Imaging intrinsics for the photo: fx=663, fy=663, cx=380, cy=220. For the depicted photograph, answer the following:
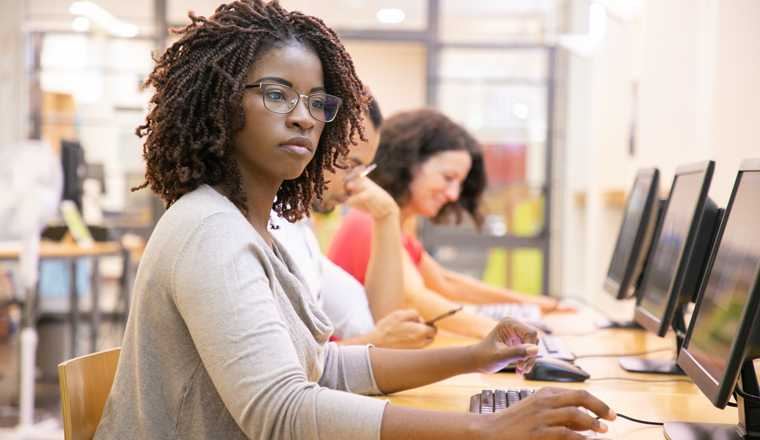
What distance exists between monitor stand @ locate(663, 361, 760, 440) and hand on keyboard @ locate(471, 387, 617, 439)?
32 centimetres

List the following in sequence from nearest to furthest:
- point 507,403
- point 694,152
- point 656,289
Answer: point 507,403, point 656,289, point 694,152

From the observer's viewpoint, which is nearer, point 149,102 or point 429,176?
point 149,102

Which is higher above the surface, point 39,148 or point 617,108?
point 617,108

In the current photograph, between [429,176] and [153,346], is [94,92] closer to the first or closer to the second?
[429,176]

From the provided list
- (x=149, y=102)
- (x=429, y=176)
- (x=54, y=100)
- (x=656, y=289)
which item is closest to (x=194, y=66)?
(x=149, y=102)

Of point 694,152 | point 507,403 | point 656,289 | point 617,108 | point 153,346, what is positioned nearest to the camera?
point 153,346

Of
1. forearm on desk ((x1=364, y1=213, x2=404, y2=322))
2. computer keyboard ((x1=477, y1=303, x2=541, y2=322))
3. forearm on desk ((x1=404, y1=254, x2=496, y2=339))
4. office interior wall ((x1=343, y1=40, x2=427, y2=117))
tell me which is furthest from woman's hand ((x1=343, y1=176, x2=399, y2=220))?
office interior wall ((x1=343, y1=40, x2=427, y2=117))

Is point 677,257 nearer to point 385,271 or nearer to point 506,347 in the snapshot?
point 506,347

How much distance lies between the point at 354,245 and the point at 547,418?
1389 mm

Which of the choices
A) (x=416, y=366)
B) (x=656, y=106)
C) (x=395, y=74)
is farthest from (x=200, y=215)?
(x=395, y=74)

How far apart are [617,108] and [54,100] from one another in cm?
374

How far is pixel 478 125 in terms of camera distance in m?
4.76

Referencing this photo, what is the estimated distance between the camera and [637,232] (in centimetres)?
177

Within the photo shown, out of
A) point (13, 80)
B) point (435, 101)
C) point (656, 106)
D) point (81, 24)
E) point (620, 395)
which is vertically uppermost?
point (81, 24)
